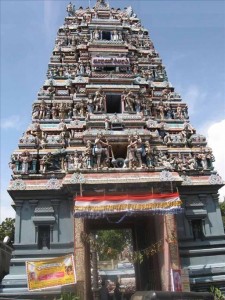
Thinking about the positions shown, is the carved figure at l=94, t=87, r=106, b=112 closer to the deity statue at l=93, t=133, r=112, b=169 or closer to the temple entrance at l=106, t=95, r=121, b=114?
the temple entrance at l=106, t=95, r=121, b=114

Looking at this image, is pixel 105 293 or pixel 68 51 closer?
pixel 105 293

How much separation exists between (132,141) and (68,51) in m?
10.8

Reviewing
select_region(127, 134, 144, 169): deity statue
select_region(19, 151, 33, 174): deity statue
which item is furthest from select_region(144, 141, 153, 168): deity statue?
select_region(19, 151, 33, 174): deity statue

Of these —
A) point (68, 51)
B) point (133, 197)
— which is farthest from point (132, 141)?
point (68, 51)

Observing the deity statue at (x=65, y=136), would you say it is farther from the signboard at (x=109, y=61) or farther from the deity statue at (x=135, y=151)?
the signboard at (x=109, y=61)

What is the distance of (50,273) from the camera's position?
1397 centimetres

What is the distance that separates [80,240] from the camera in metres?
15.2

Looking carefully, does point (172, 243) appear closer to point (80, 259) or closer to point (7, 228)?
point (80, 259)

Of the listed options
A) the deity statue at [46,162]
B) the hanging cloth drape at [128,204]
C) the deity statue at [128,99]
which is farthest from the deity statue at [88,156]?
the deity statue at [128,99]

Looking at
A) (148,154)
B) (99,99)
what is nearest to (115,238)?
(99,99)

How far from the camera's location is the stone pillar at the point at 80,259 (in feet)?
47.1

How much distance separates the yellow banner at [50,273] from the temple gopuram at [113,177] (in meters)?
0.60

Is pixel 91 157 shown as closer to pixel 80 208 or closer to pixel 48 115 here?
pixel 80 208

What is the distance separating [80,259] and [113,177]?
4.12m
